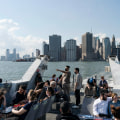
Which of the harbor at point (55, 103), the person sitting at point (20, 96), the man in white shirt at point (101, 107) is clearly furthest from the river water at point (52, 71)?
the man in white shirt at point (101, 107)

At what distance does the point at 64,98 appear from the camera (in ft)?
20.8

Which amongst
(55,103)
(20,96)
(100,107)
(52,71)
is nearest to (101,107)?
(100,107)

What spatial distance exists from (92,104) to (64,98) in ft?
5.35

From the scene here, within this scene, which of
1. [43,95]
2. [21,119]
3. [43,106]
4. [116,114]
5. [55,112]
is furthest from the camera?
[55,112]

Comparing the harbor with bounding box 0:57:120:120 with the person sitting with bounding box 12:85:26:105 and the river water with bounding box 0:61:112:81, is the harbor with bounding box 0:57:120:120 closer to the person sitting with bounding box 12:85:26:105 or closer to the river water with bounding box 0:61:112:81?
the person sitting with bounding box 12:85:26:105

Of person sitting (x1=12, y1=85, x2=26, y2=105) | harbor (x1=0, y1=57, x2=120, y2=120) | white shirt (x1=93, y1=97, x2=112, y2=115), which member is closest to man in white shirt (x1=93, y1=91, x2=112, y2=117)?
white shirt (x1=93, y1=97, x2=112, y2=115)

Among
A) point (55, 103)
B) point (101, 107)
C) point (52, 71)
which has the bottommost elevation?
point (52, 71)

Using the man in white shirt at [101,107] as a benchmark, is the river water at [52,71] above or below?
below

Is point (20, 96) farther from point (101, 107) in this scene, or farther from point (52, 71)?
point (52, 71)

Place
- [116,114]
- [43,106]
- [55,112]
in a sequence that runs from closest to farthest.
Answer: [116,114] < [43,106] < [55,112]

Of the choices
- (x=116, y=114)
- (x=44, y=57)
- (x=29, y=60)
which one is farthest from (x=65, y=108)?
(x=29, y=60)

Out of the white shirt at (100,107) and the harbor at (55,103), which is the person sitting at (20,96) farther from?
the white shirt at (100,107)

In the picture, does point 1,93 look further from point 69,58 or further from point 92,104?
point 69,58

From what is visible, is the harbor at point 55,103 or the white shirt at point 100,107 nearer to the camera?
the white shirt at point 100,107
